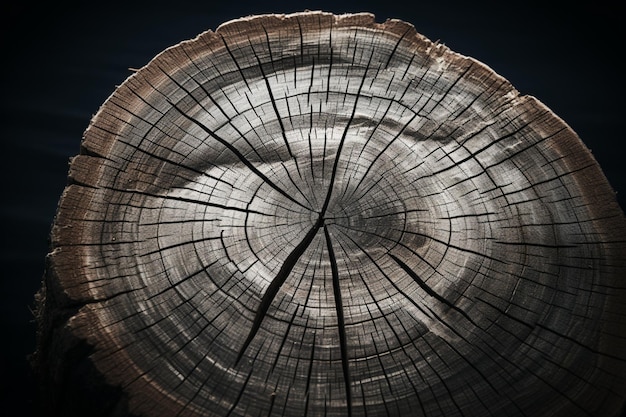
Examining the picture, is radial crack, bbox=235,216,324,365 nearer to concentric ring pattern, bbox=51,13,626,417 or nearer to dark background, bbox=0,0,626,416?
concentric ring pattern, bbox=51,13,626,417

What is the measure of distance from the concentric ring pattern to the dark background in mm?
1344

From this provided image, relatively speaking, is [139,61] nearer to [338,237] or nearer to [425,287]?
[338,237]

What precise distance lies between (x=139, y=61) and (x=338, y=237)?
2254mm

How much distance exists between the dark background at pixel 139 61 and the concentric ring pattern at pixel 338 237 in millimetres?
1344

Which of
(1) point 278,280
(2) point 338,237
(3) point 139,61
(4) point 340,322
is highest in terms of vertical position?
(3) point 139,61

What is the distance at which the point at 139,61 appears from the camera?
3494 millimetres

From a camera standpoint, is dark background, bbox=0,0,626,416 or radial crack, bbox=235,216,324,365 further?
dark background, bbox=0,0,626,416

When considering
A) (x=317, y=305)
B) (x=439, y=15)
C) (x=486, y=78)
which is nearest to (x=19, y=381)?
(x=317, y=305)

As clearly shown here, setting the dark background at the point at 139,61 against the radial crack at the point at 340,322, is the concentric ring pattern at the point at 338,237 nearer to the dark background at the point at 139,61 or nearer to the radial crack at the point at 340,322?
the radial crack at the point at 340,322

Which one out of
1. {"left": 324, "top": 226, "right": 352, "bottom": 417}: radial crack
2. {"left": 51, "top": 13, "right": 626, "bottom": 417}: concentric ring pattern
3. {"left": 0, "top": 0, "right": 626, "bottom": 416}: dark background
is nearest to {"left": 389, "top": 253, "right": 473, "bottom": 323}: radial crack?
{"left": 51, "top": 13, "right": 626, "bottom": 417}: concentric ring pattern

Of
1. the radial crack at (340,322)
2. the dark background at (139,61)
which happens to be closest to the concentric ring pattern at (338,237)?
the radial crack at (340,322)

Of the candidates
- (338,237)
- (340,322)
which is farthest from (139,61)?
(340,322)

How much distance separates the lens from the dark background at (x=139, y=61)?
121 inches

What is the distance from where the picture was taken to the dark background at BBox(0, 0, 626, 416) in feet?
10.1
